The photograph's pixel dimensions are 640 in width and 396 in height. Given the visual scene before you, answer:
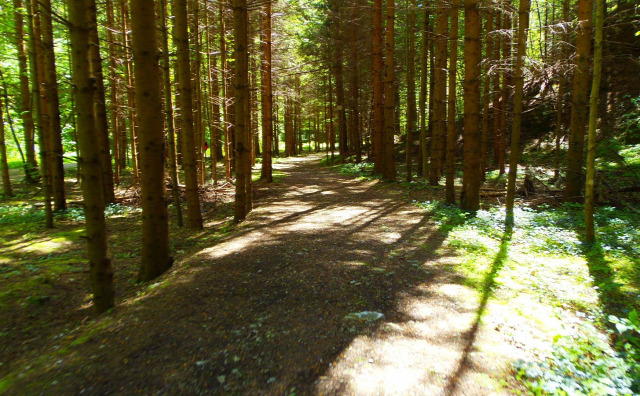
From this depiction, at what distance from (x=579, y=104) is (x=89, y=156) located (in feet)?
36.6

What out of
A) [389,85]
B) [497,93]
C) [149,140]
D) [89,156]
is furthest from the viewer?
[497,93]

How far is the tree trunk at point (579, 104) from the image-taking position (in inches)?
335

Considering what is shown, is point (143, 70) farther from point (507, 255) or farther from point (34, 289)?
point (507, 255)

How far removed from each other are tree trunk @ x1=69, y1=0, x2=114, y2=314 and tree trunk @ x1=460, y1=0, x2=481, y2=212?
8223 millimetres

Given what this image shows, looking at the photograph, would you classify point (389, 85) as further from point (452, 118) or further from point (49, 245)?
point (49, 245)

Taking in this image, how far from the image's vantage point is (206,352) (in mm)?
3365

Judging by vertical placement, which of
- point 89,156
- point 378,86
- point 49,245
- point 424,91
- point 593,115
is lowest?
point 49,245

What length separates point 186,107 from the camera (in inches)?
335

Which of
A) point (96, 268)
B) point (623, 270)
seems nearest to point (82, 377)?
point (96, 268)

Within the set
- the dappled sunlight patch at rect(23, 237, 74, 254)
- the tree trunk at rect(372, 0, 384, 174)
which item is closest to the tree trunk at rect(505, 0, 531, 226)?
the tree trunk at rect(372, 0, 384, 174)

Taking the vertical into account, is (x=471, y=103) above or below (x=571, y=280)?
above

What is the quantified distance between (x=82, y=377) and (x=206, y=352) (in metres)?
1.05

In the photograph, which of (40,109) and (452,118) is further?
(452,118)

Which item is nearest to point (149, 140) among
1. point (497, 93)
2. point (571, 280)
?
point (571, 280)
